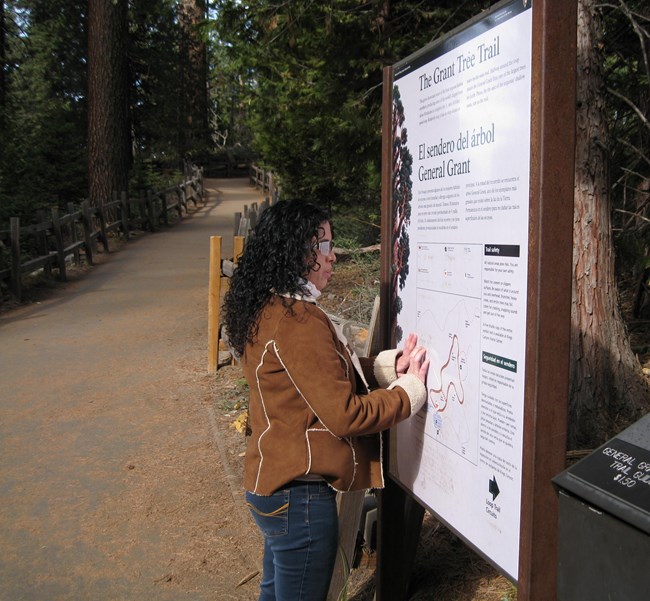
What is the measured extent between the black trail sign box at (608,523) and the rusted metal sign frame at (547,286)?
239mm

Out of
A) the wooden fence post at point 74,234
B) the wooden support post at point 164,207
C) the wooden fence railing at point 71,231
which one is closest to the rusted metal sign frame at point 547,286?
the wooden fence railing at point 71,231

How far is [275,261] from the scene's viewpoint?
2158mm

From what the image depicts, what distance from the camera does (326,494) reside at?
219 centimetres

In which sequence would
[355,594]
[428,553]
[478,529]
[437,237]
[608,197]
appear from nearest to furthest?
[478,529], [437,237], [355,594], [428,553], [608,197]

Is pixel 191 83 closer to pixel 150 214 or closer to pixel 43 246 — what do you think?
pixel 150 214

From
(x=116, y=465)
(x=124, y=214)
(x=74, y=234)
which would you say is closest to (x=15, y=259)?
(x=74, y=234)

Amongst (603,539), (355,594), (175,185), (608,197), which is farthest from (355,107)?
(175,185)

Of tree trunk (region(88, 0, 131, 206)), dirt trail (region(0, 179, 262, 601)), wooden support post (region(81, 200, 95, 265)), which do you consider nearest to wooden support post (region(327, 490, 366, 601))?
dirt trail (region(0, 179, 262, 601))

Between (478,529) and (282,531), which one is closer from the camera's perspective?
(478,529)

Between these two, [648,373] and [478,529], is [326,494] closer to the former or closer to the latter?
[478,529]

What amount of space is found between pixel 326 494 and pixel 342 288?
6664 millimetres

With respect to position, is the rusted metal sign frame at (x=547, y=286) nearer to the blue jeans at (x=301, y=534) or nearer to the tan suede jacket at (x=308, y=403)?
the tan suede jacket at (x=308, y=403)

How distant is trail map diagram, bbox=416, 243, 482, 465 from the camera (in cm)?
193

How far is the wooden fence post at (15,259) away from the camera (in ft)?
34.6
